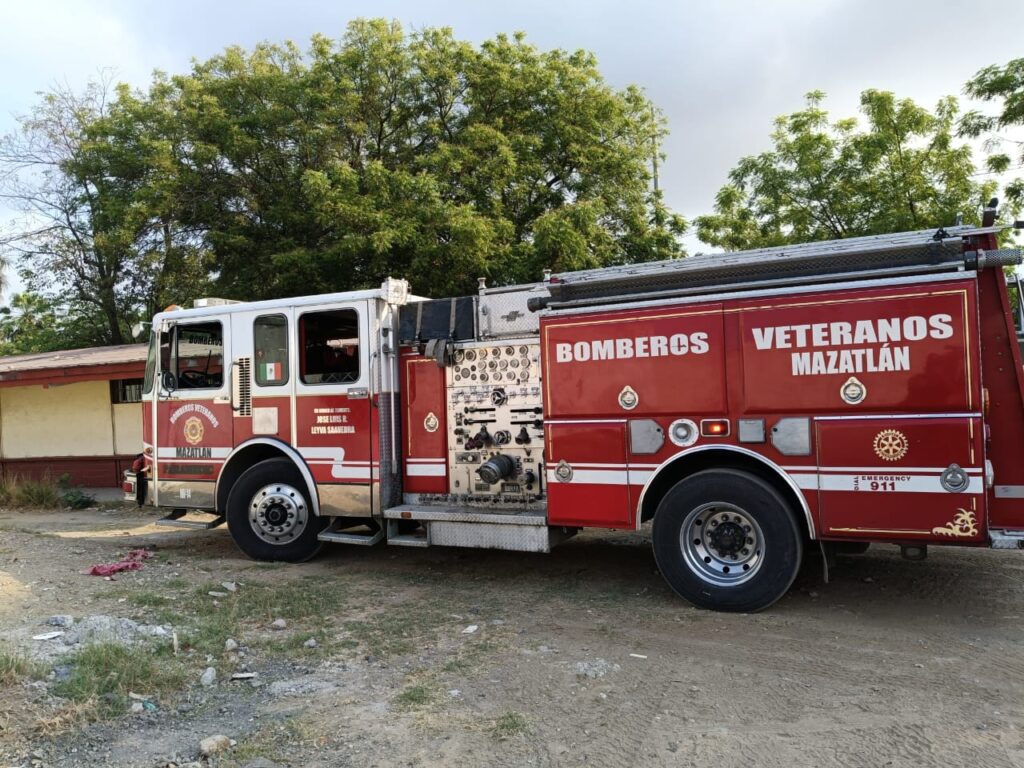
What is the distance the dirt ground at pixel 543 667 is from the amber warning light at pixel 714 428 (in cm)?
135

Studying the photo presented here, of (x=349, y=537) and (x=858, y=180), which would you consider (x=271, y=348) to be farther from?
(x=858, y=180)

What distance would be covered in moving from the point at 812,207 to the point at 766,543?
9.67m

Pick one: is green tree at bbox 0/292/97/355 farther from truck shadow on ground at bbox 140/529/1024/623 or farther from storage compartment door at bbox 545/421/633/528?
storage compartment door at bbox 545/421/633/528

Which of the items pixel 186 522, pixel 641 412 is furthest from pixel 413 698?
pixel 186 522

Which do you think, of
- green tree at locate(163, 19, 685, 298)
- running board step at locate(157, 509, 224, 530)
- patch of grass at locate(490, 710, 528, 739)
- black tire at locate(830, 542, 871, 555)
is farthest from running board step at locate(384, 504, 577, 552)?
green tree at locate(163, 19, 685, 298)

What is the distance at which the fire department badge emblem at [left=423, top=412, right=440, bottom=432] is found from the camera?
23.6 ft

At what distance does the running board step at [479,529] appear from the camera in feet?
21.2

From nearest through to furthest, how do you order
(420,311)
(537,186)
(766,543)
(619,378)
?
(766,543)
(619,378)
(420,311)
(537,186)

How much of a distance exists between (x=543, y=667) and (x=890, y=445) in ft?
9.01

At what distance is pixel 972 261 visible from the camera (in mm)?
4895

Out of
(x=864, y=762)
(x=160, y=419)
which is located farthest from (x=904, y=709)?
(x=160, y=419)

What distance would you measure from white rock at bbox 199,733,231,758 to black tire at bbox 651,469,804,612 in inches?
132

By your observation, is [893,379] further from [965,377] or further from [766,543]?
[766,543]

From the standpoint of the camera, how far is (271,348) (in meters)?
7.73
